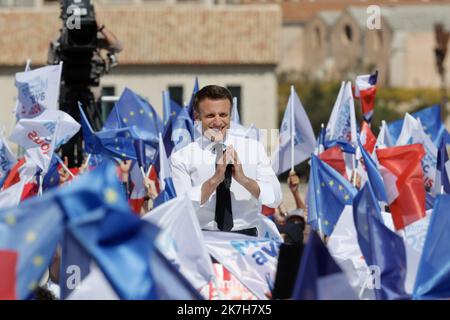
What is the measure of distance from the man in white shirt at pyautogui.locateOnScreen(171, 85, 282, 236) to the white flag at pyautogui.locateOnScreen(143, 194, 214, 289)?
0.79 metres

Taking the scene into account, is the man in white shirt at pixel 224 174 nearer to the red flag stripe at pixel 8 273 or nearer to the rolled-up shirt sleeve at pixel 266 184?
the rolled-up shirt sleeve at pixel 266 184

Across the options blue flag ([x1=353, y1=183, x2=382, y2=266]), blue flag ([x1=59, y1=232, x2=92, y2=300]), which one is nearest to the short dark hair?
blue flag ([x1=353, y1=183, x2=382, y2=266])

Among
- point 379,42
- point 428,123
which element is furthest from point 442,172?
point 379,42

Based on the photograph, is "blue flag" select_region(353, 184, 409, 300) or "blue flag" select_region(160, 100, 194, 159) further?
"blue flag" select_region(160, 100, 194, 159)

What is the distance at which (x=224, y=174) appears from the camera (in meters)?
7.62

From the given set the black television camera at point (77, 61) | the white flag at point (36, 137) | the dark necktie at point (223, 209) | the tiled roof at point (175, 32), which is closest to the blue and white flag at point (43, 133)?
the white flag at point (36, 137)

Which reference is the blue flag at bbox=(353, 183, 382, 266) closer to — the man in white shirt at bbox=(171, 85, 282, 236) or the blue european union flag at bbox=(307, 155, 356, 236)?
the man in white shirt at bbox=(171, 85, 282, 236)

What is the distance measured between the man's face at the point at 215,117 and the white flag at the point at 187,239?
0.99 meters

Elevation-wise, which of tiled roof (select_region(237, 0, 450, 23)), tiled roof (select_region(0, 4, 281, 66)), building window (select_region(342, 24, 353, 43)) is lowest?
building window (select_region(342, 24, 353, 43))

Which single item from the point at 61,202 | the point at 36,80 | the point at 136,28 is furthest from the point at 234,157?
the point at 136,28

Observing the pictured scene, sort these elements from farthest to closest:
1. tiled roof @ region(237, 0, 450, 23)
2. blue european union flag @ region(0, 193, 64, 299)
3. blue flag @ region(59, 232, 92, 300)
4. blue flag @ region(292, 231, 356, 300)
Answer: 1. tiled roof @ region(237, 0, 450, 23)
2. blue flag @ region(59, 232, 92, 300)
3. blue flag @ region(292, 231, 356, 300)
4. blue european union flag @ region(0, 193, 64, 299)

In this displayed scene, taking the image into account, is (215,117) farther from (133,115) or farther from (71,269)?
(133,115)

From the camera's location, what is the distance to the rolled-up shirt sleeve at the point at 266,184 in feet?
25.7

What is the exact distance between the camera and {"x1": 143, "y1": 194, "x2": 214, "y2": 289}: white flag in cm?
673
